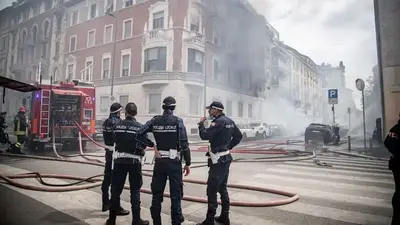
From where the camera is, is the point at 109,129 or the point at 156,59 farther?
the point at 156,59

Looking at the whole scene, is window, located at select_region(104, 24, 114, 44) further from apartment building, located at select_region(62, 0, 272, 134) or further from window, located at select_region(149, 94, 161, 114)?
window, located at select_region(149, 94, 161, 114)

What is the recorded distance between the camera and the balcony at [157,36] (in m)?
7.05

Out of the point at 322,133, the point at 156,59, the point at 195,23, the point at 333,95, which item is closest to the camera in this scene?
the point at 195,23

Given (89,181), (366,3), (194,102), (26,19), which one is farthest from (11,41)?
(366,3)

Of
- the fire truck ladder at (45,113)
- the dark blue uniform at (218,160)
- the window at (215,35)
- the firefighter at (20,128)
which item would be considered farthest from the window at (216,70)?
the firefighter at (20,128)

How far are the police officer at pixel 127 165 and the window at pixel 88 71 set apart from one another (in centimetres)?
446

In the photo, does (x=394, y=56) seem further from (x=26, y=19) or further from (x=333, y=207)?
(x=26, y=19)

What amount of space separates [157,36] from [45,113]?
11.9 ft

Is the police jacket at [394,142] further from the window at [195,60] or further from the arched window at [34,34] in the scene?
the arched window at [34,34]

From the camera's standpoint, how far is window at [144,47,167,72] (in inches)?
285

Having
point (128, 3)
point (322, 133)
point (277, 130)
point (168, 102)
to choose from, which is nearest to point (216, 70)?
point (128, 3)

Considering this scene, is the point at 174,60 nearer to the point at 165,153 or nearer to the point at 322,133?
the point at 165,153

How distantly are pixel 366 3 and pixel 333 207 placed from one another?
3.20m

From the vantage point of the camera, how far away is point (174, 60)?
292 inches
